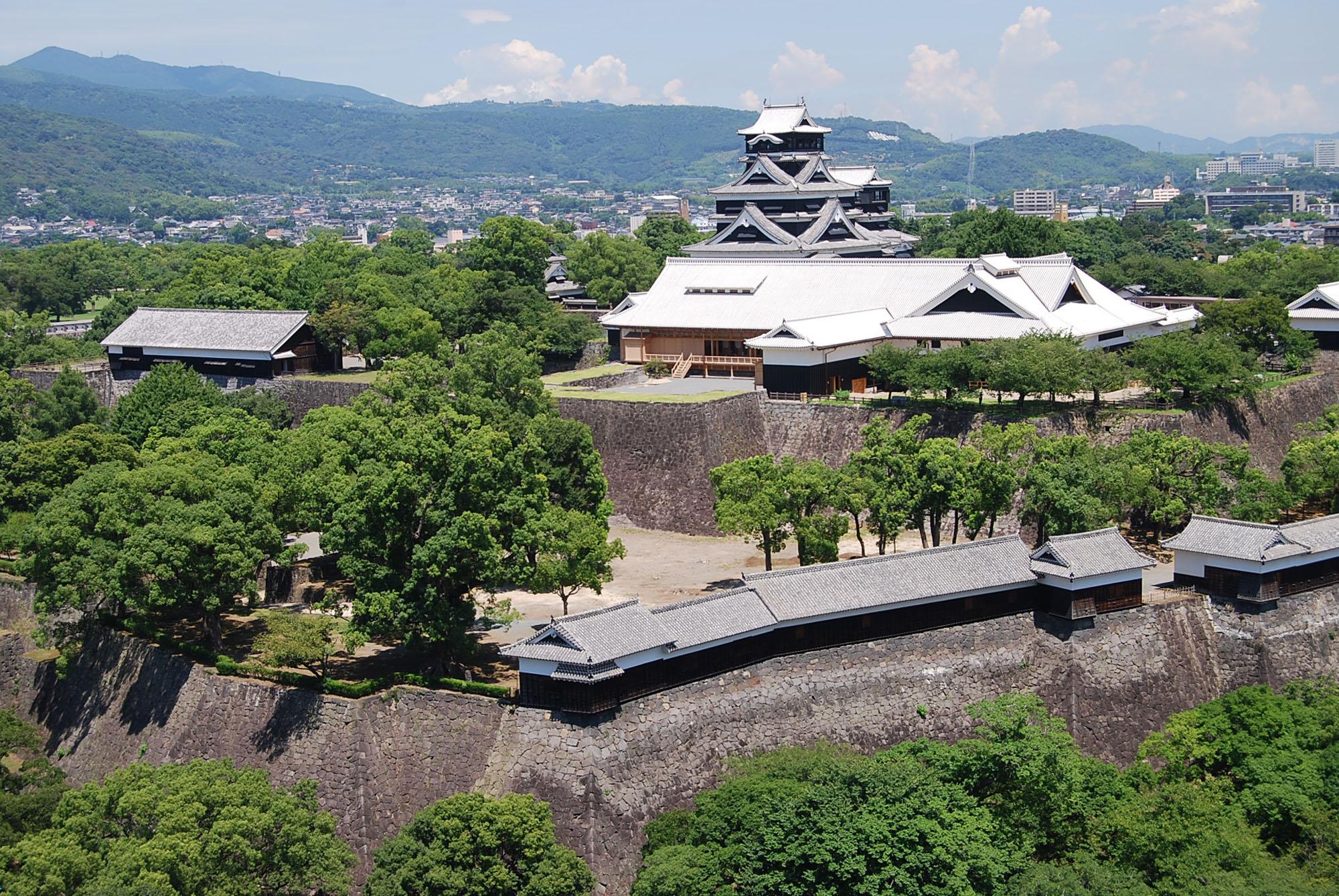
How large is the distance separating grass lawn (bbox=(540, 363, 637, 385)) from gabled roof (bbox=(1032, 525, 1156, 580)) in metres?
17.8

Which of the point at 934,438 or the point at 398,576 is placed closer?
the point at 398,576

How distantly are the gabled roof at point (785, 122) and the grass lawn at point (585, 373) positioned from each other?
40.2 ft

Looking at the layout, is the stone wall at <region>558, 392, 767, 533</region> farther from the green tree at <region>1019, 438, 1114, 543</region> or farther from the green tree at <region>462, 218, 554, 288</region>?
the green tree at <region>462, 218, 554, 288</region>

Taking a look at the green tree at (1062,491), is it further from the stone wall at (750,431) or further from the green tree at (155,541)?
the green tree at (155,541)

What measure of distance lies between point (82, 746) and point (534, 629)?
9278 mm

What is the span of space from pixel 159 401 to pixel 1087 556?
24.0m

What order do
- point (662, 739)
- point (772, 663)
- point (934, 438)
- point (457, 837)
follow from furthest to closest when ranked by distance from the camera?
point (934, 438) → point (772, 663) → point (662, 739) → point (457, 837)

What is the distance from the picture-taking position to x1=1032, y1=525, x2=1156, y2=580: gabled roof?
27000 mm

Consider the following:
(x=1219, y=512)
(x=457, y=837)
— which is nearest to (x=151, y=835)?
(x=457, y=837)

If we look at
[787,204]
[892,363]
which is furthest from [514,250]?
[892,363]

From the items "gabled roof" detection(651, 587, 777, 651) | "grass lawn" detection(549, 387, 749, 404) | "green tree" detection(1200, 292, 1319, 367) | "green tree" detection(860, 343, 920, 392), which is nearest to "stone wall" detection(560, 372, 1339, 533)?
"grass lawn" detection(549, 387, 749, 404)

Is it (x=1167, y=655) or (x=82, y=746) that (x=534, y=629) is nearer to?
(x=82, y=746)

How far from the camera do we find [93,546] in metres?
28.0

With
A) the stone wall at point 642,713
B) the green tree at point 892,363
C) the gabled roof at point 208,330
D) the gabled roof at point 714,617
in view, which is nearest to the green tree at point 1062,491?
the stone wall at point 642,713
